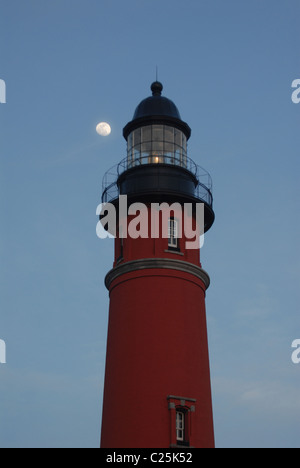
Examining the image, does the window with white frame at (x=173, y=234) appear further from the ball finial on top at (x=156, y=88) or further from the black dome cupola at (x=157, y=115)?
the ball finial on top at (x=156, y=88)

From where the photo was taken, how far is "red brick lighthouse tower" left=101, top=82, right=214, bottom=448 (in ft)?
90.2

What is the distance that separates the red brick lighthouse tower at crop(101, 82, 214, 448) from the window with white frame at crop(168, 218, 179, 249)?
1.7 inches

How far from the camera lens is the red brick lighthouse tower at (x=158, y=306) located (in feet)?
90.2

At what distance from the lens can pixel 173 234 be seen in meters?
30.8

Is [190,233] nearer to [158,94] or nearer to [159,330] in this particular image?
[159,330]

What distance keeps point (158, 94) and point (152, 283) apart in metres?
9.74

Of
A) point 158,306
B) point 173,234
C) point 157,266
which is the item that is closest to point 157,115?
point 173,234

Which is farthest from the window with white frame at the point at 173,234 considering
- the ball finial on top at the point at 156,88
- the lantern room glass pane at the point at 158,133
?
the ball finial on top at the point at 156,88

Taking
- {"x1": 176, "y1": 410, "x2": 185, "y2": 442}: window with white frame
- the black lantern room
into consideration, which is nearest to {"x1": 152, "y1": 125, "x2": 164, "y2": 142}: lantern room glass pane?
the black lantern room

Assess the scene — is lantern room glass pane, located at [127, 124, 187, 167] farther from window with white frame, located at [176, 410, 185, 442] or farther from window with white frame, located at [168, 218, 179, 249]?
window with white frame, located at [176, 410, 185, 442]

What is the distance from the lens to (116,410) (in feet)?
92.2

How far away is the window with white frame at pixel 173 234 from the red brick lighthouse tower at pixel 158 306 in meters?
0.04
